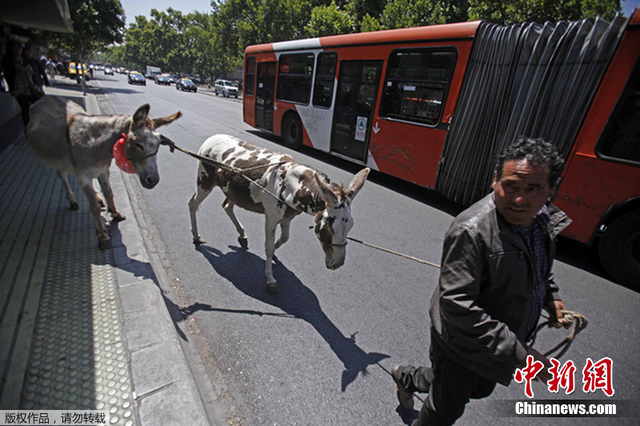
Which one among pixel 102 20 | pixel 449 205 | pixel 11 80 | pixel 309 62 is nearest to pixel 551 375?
pixel 449 205

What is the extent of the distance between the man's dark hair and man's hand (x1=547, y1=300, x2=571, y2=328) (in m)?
0.73

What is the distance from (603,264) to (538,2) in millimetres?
13239

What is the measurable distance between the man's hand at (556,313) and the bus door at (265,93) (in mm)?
10984

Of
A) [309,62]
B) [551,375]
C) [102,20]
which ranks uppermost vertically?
[102,20]

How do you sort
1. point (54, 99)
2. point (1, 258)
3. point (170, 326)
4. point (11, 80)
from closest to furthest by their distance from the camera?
point (170, 326) → point (1, 258) → point (54, 99) → point (11, 80)

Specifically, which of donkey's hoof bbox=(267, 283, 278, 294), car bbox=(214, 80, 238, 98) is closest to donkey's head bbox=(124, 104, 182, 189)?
donkey's hoof bbox=(267, 283, 278, 294)

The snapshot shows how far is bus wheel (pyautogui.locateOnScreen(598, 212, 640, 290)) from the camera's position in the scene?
4.17 meters

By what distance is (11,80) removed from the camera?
778 cm

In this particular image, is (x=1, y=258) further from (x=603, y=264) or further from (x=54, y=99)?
(x=603, y=264)

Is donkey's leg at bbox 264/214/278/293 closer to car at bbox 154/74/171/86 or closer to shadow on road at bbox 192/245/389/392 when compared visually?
shadow on road at bbox 192/245/389/392

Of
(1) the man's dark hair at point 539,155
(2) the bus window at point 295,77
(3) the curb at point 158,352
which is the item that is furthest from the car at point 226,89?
(1) the man's dark hair at point 539,155

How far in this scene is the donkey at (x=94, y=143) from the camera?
3316mm

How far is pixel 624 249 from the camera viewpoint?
13.9ft

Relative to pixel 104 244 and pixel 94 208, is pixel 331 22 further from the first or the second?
pixel 104 244
